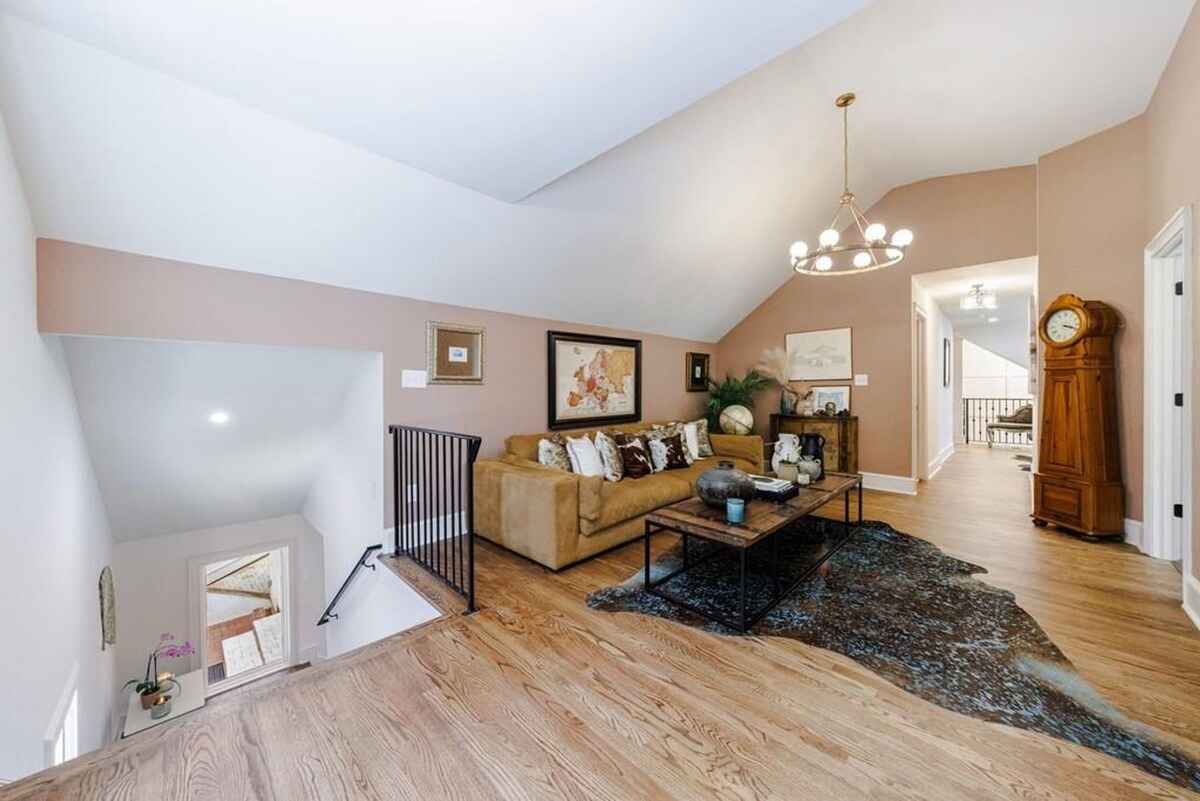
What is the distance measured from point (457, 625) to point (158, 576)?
3.78m

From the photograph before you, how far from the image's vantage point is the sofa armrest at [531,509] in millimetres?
2830

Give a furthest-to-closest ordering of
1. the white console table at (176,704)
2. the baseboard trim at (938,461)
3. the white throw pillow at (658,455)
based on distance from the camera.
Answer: the baseboard trim at (938,461)
the white throw pillow at (658,455)
the white console table at (176,704)

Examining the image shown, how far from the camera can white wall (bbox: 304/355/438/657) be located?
9.86 ft

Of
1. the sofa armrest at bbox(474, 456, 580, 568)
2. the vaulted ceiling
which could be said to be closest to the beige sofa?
the sofa armrest at bbox(474, 456, 580, 568)

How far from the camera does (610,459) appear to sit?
3789 mm

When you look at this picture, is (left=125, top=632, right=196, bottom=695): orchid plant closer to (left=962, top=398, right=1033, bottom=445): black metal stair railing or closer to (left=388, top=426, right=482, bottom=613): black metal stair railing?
(left=388, top=426, right=482, bottom=613): black metal stair railing

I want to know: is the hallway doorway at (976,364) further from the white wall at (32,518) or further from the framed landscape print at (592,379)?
the white wall at (32,518)

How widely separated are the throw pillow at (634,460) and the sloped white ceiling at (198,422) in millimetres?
2150

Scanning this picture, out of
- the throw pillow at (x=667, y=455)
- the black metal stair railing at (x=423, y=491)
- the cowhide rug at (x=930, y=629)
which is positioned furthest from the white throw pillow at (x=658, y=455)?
the black metal stair railing at (x=423, y=491)

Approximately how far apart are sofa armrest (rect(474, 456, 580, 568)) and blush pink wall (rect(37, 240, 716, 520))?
0.57 metres

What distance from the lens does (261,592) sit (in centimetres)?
656

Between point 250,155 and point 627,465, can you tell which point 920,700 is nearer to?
point 627,465

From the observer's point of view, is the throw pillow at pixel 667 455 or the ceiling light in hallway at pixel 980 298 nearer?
the throw pillow at pixel 667 455

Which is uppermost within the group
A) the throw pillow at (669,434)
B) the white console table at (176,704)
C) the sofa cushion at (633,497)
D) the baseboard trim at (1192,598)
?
the throw pillow at (669,434)
